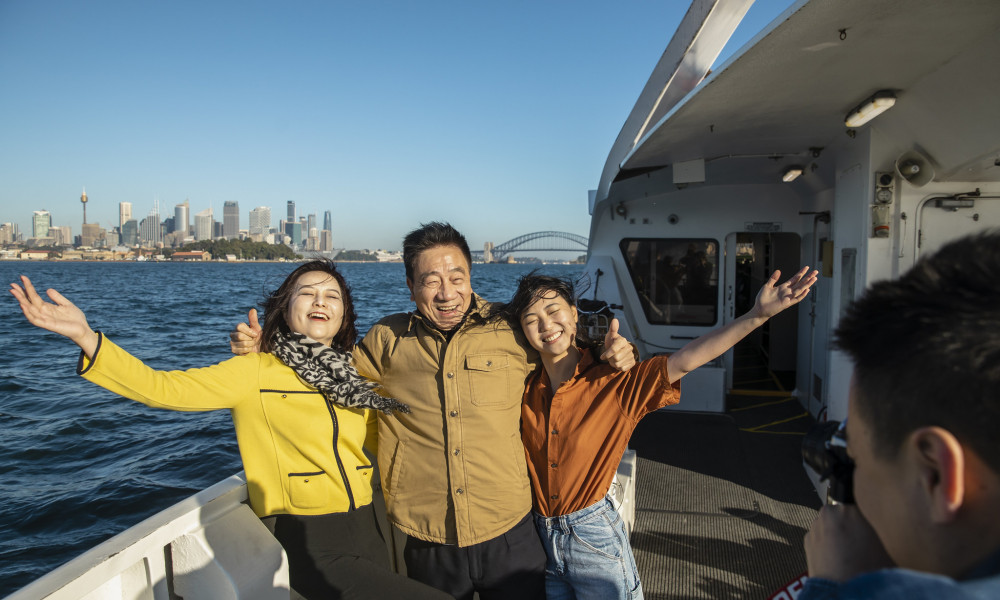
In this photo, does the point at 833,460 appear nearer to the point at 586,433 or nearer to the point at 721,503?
the point at 586,433

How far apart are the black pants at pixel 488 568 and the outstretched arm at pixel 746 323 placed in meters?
0.77

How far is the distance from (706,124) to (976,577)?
4.02 metres

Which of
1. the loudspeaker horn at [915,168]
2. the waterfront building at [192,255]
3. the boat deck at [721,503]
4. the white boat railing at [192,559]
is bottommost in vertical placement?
the boat deck at [721,503]

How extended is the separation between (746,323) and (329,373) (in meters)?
1.40

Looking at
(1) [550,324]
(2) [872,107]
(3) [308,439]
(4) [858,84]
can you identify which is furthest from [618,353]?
(2) [872,107]

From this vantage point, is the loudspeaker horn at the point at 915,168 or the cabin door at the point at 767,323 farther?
the cabin door at the point at 767,323

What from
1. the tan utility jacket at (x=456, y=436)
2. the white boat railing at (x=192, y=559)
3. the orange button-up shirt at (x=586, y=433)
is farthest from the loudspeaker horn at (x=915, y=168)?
the white boat railing at (x=192, y=559)

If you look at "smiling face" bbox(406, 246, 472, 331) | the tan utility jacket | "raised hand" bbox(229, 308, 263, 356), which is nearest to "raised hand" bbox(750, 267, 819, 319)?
the tan utility jacket

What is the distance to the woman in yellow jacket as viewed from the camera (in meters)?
1.95

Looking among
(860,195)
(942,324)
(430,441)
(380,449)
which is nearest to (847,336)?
(942,324)

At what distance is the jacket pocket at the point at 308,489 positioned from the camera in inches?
80.4

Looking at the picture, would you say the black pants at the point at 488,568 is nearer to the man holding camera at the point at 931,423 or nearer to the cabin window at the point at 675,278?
the man holding camera at the point at 931,423

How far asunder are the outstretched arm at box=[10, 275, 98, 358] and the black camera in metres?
1.79

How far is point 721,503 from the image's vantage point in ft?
13.9
